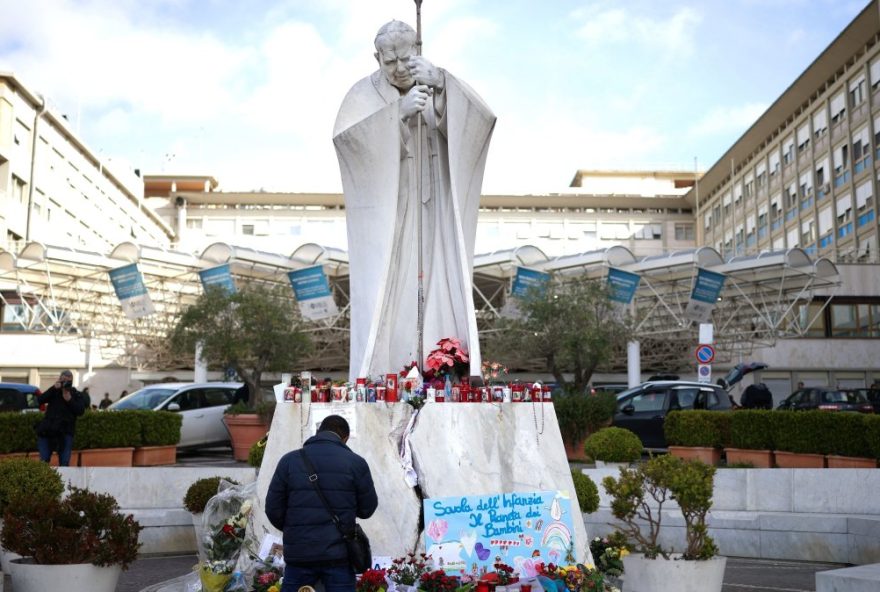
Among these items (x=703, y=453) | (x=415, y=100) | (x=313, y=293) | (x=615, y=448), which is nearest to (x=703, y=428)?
(x=703, y=453)

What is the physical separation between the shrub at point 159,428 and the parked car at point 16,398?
571 cm

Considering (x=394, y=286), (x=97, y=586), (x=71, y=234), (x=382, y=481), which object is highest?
(x=71, y=234)

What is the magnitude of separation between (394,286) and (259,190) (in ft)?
214

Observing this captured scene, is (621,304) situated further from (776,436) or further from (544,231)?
(544,231)

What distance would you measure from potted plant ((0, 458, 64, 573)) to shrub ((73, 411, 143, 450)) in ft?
16.6

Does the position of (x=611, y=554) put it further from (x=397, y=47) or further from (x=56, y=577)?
(x=397, y=47)

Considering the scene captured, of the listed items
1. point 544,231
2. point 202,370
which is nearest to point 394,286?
point 202,370

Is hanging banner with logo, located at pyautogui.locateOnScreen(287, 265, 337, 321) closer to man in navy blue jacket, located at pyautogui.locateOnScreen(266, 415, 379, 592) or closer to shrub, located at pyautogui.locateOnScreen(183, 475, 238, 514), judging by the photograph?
shrub, located at pyautogui.locateOnScreen(183, 475, 238, 514)

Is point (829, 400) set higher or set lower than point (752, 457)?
higher

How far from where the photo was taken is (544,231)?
71.9 meters

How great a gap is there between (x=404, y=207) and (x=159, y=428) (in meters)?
7.25

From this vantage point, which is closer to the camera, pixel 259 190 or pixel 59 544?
pixel 59 544

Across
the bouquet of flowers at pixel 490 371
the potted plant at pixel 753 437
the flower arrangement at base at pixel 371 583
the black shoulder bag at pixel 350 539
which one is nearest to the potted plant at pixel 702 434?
the potted plant at pixel 753 437

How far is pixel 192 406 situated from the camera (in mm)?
18500
